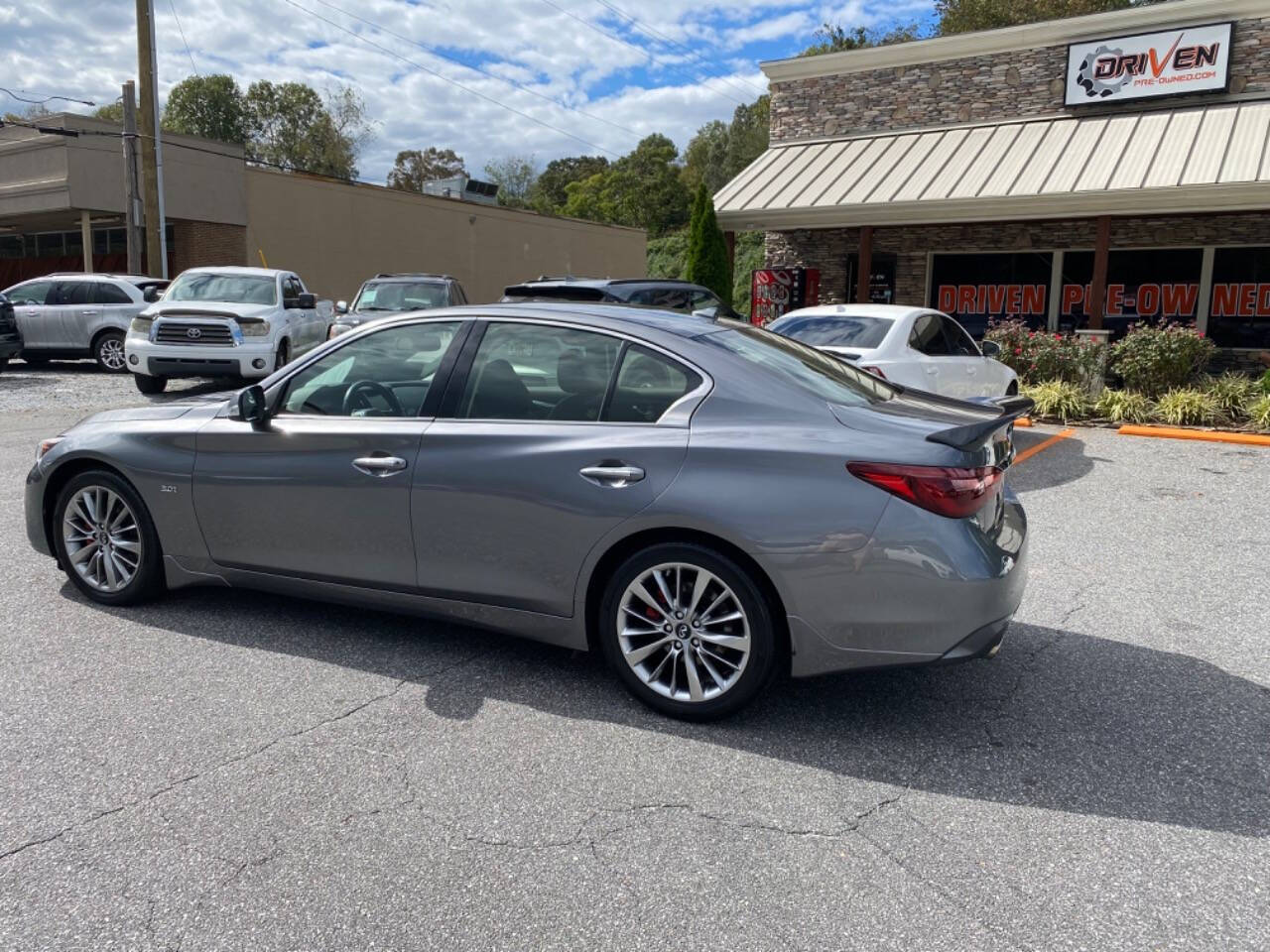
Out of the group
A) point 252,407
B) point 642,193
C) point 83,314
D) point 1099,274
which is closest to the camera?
point 252,407

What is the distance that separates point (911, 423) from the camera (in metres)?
3.77

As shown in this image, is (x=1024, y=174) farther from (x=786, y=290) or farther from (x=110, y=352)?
(x=110, y=352)

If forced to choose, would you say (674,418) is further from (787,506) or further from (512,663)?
(512,663)

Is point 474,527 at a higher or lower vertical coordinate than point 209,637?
higher

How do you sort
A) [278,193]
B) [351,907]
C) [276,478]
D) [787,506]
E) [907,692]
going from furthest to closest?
[278,193], [276,478], [907,692], [787,506], [351,907]

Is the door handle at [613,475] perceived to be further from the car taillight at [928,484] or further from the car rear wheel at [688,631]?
the car taillight at [928,484]

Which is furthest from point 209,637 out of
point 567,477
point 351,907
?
point 351,907

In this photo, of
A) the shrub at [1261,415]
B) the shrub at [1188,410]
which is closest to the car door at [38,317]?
the shrub at [1188,410]

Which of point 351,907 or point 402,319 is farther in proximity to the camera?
point 402,319

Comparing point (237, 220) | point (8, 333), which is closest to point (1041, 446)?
point (8, 333)

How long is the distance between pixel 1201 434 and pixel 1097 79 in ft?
28.6

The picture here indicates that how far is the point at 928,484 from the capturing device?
352 centimetres

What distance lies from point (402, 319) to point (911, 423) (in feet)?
7.67

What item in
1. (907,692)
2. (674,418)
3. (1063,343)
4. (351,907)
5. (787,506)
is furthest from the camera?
(1063,343)
